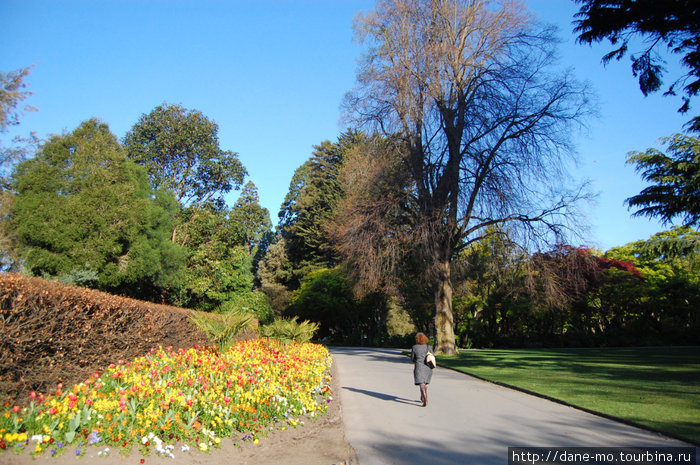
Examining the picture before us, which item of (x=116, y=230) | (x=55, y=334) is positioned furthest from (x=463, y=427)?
(x=116, y=230)

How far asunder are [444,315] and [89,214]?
1577 cm

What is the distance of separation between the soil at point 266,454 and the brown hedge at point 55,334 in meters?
1.48

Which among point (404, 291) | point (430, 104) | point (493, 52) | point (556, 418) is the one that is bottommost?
point (556, 418)

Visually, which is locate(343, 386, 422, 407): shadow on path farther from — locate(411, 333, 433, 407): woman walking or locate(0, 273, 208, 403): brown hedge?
locate(0, 273, 208, 403): brown hedge

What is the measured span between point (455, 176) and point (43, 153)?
1766cm

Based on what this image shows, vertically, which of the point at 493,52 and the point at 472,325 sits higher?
the point at 493,52

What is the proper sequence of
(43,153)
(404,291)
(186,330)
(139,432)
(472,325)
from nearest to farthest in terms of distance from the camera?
(139,432) < (186,330) < (43,153) < (404,291) < (472,325)

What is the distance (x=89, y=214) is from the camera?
56.5 feet

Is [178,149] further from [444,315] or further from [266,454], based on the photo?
[266,454]

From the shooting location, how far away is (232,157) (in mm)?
34688

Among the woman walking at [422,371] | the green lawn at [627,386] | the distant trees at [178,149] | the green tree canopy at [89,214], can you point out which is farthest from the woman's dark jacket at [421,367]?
the distant trees at [178,149]

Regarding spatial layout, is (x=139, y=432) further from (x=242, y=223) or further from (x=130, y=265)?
(x=242, y=223)

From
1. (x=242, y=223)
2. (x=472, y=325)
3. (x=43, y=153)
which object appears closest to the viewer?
(x=43, y=153)

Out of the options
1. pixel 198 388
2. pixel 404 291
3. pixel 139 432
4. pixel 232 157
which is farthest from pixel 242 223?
pixel 139 432
